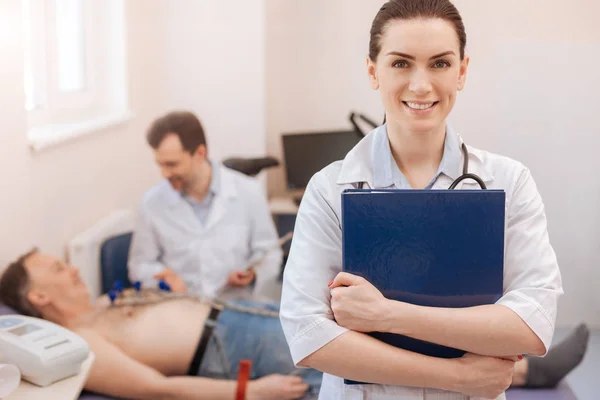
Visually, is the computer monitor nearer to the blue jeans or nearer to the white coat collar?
the blue jeans

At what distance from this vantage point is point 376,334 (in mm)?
858

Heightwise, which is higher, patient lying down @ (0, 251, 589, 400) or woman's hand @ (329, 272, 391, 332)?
woman's hand @ (329, 272, 391, 332)

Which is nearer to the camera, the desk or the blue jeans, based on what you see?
the desk

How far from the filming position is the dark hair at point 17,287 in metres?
1.75

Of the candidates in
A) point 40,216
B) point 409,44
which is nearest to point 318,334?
point 409,44

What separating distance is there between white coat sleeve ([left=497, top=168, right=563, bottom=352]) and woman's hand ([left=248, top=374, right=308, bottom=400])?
1.02 meters

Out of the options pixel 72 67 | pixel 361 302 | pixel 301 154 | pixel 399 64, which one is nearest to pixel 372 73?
pixel 399 64

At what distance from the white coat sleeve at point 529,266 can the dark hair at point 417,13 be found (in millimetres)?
199

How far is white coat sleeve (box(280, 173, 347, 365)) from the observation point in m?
0.86

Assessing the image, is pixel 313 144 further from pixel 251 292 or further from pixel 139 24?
pixel 139 24

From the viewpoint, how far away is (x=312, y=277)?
2.89 ft

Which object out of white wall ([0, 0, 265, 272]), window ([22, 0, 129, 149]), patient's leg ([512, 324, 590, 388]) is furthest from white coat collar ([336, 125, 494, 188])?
white wall ([0, 0, 265, 272])

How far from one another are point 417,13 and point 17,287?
1336 mm

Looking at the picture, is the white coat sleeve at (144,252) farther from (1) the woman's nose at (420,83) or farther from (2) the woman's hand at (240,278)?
(1) the woman's nose at (420,83)
